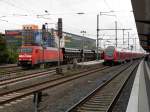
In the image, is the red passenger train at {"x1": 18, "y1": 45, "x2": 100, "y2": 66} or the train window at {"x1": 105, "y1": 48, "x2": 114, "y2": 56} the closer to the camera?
the red passenger train at {"x1": 18, "y1": 45, "x2": 100, "y2": 66}

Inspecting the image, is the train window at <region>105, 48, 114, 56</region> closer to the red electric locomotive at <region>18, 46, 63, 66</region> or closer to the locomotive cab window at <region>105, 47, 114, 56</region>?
the locomotive cab window at <region>105, 47, 114, 56</region>

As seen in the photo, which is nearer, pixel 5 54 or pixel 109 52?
pixel 5 54

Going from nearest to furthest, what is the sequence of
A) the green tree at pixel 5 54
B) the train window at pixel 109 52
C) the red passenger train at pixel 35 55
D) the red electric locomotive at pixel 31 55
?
the red electric locomotive at pixel 31 55
the red passenger train at pixel 35 55
the green tree at pixel 5 54
the train window at pixel 109 52

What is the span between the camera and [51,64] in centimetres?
4694

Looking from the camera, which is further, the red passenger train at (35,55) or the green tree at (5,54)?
the green tree at (5,54)

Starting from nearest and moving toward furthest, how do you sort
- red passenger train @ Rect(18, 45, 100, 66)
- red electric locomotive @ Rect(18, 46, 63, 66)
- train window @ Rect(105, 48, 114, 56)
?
red electric locomotive @ Rect(18, 46, 63, 66)
red passenger train @ Rect(18, 45, 100, 66)
train window @ Rect(105, 48, 114, 56)

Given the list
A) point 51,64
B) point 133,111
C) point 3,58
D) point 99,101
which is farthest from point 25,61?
point 133,111

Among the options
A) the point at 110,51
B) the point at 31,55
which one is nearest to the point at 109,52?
the point at 110,51

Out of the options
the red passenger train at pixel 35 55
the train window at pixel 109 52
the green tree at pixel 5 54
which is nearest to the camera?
the red passenger train at pixel 35 55

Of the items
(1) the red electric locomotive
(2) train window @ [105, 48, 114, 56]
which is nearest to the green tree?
(1) the red electric locomotive

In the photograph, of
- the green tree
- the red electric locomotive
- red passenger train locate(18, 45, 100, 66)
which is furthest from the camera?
the green tree

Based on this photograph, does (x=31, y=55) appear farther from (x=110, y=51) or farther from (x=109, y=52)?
(x=110, y=51)

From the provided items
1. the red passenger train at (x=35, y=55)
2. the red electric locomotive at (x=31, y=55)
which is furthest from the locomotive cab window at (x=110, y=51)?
the red electric locomotive at (x=31, y=55)

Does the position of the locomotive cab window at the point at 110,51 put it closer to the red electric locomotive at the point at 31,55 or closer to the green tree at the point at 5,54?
the red electric locomotive at the point at 31,55
